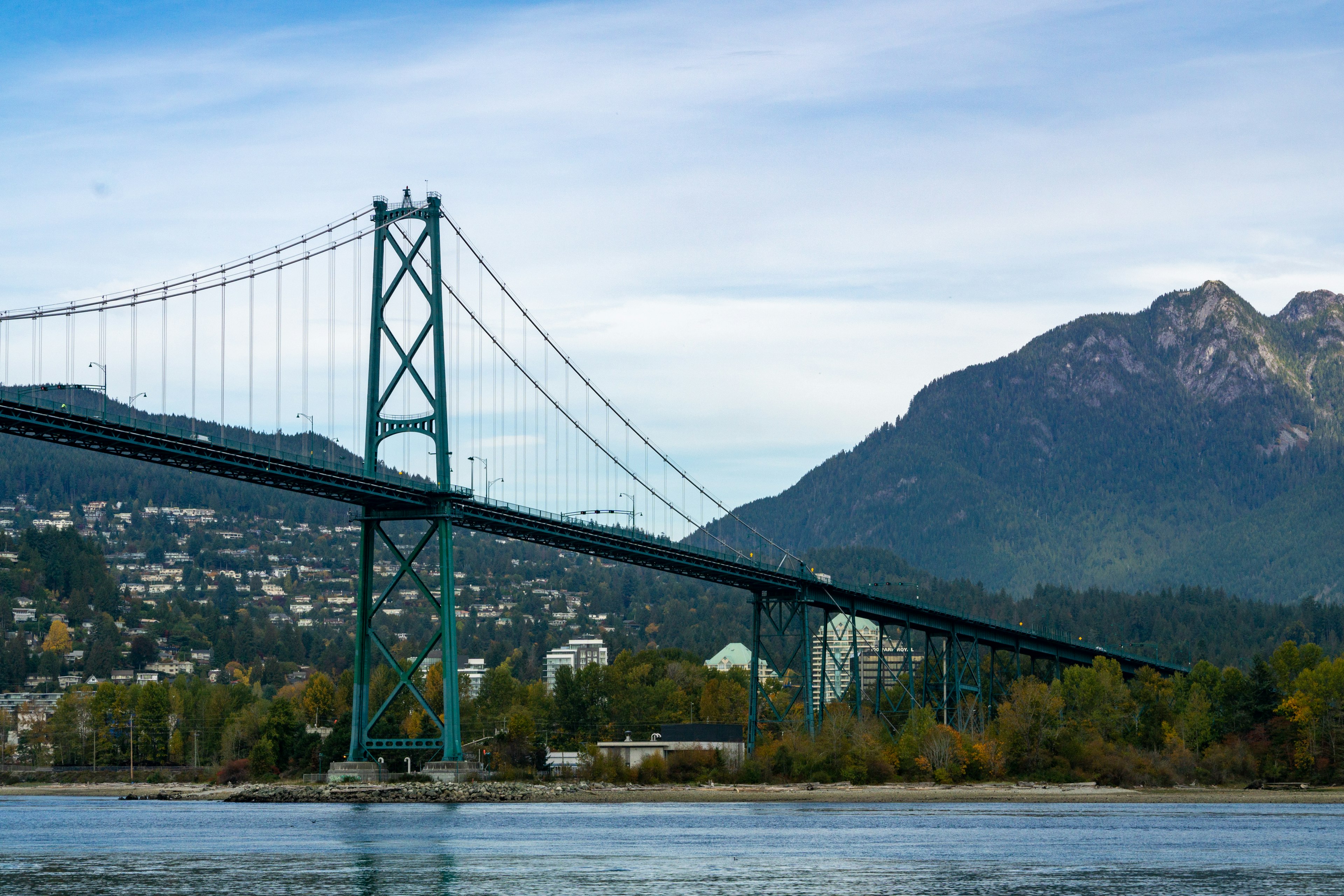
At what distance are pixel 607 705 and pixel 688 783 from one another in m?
30.7

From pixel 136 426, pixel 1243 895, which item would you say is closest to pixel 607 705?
pixel 136 426

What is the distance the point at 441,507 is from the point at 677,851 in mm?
30746

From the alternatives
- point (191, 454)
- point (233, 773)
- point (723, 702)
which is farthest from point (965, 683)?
point (191, 454)

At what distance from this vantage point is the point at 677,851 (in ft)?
183

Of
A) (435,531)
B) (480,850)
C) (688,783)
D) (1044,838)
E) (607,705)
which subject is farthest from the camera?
(607,705)

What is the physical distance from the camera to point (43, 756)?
473 feet

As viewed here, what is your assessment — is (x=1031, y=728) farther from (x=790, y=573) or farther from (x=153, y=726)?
→ (x=153, y=726)

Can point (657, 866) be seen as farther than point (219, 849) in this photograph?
No

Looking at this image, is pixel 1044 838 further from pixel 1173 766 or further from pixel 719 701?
pixel 719 701

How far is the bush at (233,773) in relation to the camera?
11100cm

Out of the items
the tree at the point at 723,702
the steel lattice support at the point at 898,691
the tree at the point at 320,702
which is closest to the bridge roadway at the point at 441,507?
the steel lattice support at the point at 898,691

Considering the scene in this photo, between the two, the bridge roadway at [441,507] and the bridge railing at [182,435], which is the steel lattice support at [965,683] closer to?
the bridge roadway at [441,507]

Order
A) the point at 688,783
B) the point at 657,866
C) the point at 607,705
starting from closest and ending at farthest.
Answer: the point at 657,866
the point at 688,783
the point at 607,705

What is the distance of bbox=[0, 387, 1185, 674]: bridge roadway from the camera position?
212 ft
